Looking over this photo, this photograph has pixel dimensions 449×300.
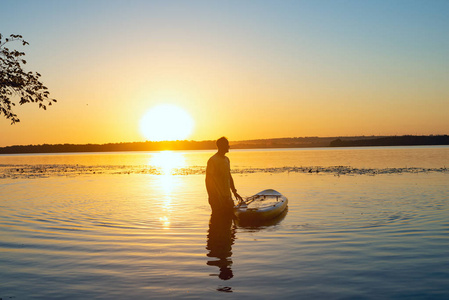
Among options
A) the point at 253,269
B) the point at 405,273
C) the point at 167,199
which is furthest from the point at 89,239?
the point at 167,199

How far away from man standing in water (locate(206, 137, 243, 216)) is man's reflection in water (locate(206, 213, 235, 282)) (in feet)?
1.21

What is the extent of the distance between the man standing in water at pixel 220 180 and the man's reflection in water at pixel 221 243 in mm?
367

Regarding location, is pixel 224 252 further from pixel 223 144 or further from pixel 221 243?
pixel 223 144

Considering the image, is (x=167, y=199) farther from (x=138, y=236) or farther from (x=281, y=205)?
(x=138, y=236)

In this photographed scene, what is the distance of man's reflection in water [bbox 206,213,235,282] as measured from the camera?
Result: 953cm

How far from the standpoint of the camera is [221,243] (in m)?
12.3

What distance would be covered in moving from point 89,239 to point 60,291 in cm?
548

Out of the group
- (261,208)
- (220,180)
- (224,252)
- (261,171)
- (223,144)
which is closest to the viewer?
(224,252)

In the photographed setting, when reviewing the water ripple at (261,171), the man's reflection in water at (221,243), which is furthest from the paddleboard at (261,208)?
the water ripple at (261,171)

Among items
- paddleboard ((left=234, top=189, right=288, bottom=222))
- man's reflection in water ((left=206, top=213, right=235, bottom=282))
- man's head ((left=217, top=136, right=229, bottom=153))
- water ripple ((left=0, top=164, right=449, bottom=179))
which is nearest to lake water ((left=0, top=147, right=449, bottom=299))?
man's reflection in water ((left=206, top=213, right=235, bottom=282))

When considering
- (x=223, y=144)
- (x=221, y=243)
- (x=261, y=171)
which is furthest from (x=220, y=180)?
(x=261, y=171)

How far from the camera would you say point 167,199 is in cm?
2419

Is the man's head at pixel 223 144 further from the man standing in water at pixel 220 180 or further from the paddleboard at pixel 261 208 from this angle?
the paddleboard at pixel 261 208

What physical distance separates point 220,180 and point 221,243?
108 inches
